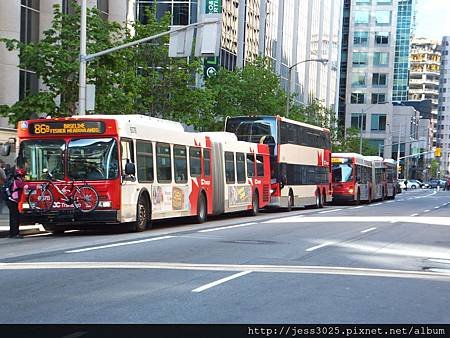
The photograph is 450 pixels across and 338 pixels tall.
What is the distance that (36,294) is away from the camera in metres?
8.95

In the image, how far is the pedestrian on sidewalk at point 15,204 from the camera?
16.9 m

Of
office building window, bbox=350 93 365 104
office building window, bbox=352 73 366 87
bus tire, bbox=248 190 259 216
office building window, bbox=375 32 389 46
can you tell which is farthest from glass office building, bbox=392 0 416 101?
bus tire, bbox=248 190 259 216

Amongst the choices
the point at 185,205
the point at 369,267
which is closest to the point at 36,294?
the point at 369,267

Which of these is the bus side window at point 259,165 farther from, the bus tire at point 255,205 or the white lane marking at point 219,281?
the white lane marking at point 219,281

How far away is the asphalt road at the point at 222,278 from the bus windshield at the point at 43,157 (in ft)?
5.30

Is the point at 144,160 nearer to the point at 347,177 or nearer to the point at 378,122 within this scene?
the point at 347,177

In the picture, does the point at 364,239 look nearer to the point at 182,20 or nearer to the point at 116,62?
the point at 116,62

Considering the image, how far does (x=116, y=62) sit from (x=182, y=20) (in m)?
29.4

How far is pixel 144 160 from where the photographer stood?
19250 millimetres

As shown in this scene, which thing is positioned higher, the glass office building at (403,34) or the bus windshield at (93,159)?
the glass office building at (403,34)

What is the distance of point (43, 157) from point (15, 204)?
5.05 feet

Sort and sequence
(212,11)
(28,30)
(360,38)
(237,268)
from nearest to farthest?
(237,268) < (28,30) < (212,11) < (360,38)

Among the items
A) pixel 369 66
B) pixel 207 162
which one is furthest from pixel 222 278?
pixel 369 66

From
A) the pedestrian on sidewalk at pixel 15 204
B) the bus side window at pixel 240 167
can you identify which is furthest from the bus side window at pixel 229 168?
the pedestrian on sidewalk at pixel 15 204
